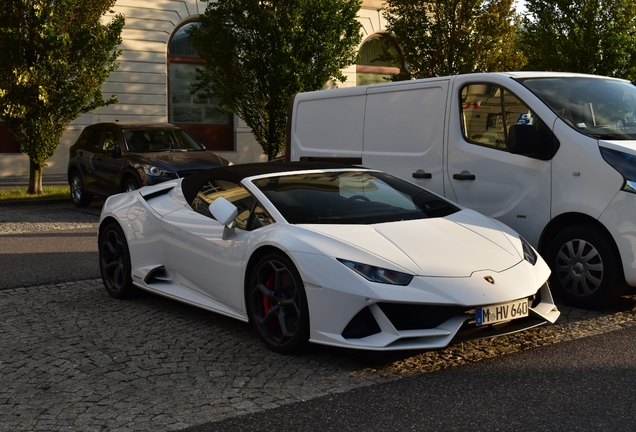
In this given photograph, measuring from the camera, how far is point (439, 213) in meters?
6.19

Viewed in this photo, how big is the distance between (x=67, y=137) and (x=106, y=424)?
2131cm

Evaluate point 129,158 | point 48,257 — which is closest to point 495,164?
point 48,257

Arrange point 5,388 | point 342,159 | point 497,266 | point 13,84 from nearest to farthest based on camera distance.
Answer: point 5,388 → point 497,266 → point 342,159 → point 13,84

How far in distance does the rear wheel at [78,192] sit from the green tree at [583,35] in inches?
522

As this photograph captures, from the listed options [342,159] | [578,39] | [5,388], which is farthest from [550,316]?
[578,39]

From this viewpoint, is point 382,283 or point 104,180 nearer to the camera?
point 382,283

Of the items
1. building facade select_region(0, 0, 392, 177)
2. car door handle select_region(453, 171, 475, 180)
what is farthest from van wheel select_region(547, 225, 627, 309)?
building facade select_region(0, 0, 392, 177)

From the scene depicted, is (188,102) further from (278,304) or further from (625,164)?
(278,304)

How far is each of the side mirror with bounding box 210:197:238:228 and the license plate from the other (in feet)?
6.14

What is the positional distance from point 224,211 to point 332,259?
1.17m

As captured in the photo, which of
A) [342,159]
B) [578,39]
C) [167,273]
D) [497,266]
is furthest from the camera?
[578,39]

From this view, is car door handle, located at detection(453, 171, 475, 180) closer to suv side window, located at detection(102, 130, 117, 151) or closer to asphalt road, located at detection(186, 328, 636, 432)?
asphalt road, located at detection(186, 328, 636, 432)

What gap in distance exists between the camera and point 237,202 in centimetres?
615

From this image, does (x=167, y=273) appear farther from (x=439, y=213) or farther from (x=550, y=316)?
(x=550, y=316)
